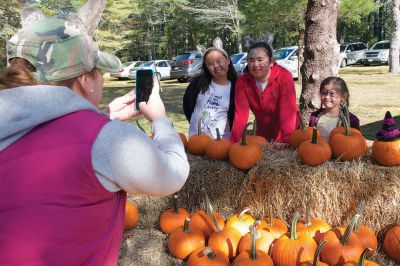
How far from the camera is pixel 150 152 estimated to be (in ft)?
3.70

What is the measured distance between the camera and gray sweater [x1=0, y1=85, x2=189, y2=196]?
107cm

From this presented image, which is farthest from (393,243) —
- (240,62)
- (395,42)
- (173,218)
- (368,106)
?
(395,42)

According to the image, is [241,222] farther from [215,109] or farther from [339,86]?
[339,86]

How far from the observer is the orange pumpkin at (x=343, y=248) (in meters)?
2.54

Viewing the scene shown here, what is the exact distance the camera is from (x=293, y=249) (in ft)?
8.64

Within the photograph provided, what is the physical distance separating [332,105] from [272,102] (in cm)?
57

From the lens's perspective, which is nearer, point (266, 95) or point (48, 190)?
point (48, 190)

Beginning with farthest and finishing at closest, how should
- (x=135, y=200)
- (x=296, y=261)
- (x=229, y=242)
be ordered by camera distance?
(x=135, y=200) < (x=229, y=242) < (x=296, y=261)

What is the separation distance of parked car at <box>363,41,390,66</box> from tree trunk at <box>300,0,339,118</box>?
23.5m

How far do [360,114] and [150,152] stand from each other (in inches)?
346

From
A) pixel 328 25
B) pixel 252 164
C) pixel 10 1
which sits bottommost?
pixel 252 164

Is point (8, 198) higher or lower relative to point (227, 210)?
higher

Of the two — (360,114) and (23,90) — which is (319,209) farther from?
(360,114)

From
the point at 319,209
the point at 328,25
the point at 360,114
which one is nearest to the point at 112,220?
the point at 319,209
